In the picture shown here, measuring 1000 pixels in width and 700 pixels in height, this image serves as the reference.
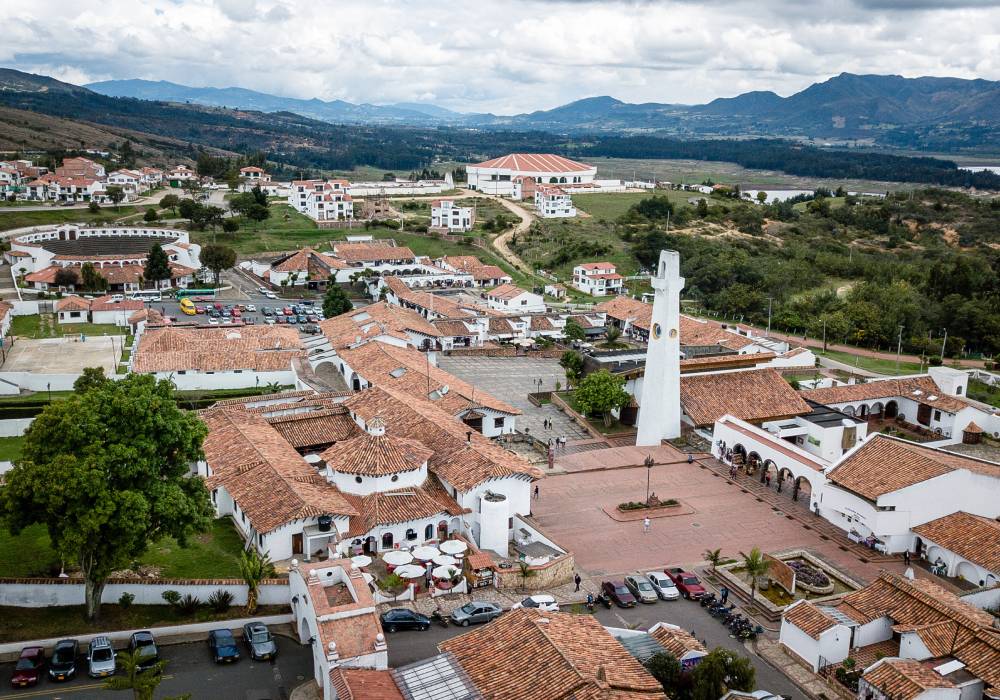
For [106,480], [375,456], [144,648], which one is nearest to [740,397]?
[375,456]

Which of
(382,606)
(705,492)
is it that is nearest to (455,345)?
(705,492)

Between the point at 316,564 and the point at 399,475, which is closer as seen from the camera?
the point at 316,564

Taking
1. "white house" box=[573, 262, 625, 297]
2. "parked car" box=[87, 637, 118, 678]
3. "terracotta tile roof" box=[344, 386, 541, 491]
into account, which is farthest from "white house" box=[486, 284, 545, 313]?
"parked car" box=[87, 637, 118, 678]

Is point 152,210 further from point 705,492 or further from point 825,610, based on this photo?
point 825,610

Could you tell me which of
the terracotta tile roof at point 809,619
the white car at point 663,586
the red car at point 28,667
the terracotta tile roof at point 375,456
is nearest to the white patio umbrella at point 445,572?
the terracotta tile roof at point 375,456

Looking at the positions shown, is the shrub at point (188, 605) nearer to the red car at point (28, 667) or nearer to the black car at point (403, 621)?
the red car at point (28, 667)

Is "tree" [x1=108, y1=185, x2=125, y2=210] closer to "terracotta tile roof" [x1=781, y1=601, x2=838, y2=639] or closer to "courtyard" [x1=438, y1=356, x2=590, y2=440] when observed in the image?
"courtyard" [x1=438, y1=356, x2=590, y2=440]

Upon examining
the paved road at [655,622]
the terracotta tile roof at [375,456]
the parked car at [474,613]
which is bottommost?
the paved road at [655,622]
